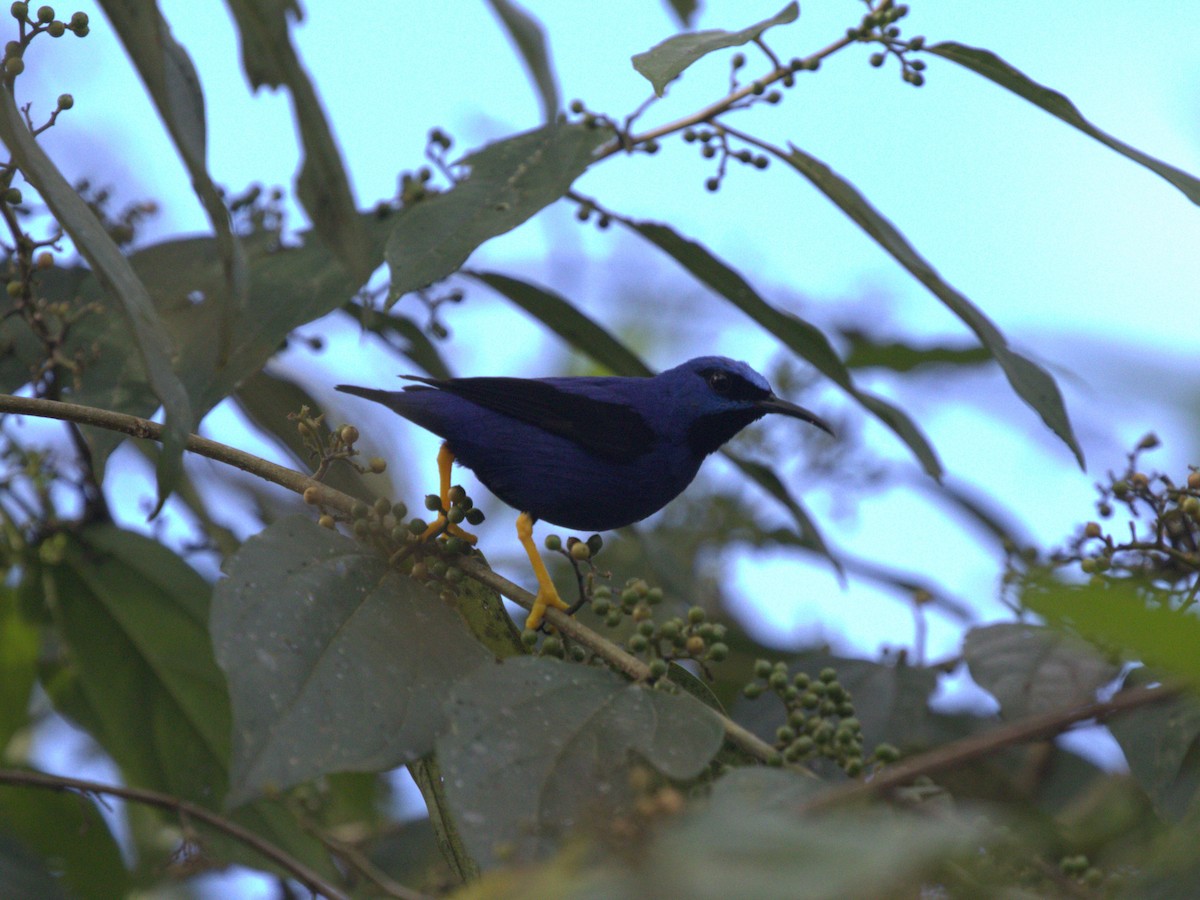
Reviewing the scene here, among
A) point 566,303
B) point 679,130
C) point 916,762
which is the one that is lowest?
point 916,762

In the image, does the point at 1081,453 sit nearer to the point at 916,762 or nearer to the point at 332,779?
the point at 916,762

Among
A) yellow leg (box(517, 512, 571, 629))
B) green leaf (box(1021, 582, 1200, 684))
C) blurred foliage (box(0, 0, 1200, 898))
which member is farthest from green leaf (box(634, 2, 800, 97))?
green leaf (box(1021, 582, 1200, 684))

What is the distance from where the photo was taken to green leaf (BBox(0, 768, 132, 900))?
12.0 feet

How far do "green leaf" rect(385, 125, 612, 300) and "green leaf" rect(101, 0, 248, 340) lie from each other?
2.14 ft

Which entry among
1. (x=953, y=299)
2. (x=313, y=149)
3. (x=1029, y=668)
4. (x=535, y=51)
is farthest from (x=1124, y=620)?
(x=953, y=299)

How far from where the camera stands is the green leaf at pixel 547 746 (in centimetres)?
192

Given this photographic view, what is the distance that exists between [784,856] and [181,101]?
71.4 inches

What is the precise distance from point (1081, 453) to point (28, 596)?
10.6 ft

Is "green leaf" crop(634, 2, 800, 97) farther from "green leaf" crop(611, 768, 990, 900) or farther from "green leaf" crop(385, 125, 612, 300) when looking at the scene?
"green leaf" crop(611, 768, 990, 900)

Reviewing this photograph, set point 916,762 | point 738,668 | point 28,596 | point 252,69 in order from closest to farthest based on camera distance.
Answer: point 916,762 < point 252,69 < point 28,596 < point 738,668

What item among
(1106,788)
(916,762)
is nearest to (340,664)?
(916,762)

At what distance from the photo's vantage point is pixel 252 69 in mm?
3381

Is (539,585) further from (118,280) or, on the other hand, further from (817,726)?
(118,280)

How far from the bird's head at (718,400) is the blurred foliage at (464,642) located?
9.1 inches
